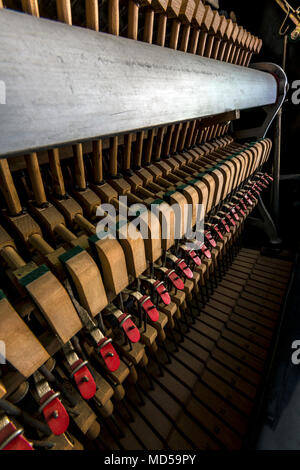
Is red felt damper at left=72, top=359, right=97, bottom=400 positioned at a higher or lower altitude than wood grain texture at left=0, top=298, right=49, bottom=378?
lower

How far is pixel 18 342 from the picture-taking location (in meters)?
0.60

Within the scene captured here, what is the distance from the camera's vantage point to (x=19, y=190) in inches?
46.0

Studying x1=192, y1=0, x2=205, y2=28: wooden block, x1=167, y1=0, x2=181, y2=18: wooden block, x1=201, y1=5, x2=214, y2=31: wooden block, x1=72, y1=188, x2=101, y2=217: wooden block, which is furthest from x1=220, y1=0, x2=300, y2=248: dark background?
x1=72, y1=188, x2=101, y2=217: wooden block

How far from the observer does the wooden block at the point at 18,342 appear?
58cm

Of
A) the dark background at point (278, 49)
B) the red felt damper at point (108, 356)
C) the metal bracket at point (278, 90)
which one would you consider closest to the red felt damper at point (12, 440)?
the red felt damper at point (108, 356)

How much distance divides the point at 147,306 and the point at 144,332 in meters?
0.33

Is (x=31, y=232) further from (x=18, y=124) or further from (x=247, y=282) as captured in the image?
(x=247, y=282)

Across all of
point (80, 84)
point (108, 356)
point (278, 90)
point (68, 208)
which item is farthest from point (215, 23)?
point (108, 356)

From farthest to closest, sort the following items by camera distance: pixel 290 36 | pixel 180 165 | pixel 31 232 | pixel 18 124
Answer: pixel 290 36 → pixel 180 165 → pixel 31 232 → pixel 18 124

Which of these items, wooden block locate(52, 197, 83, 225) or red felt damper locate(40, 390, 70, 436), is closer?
red felt damper locate(40, 390, 70, 436)

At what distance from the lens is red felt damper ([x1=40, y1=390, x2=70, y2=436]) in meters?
0.70

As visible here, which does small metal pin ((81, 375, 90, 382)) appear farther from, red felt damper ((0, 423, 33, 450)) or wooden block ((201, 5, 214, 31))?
wooden block ((201, 5, 214, 31))

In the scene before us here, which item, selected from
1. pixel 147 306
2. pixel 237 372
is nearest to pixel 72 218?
pixel 147 306

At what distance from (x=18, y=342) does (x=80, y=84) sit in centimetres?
70
